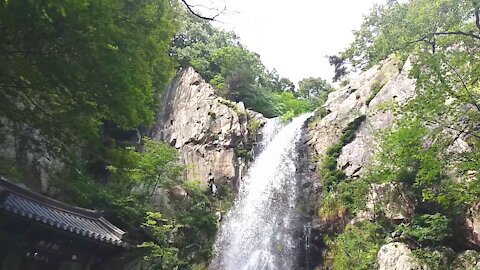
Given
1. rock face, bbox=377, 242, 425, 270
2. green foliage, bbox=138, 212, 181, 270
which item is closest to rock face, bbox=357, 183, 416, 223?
rock face, bbox=377, 242, 425, 270

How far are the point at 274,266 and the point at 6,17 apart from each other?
40.3 feet

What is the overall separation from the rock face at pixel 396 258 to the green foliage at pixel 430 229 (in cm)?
47

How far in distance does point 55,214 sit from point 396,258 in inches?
356

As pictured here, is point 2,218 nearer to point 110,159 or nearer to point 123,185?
point 110,159

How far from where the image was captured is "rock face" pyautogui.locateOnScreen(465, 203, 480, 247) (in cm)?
988

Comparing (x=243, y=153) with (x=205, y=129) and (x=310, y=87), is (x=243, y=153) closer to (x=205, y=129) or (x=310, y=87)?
(x=205, y=129)

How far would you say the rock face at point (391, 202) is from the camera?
1205 cm

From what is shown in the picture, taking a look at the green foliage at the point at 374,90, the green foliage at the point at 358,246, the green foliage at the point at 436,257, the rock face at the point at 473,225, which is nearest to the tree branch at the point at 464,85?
the rock face at the point at 473,225

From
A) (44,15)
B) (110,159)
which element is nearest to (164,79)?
(110,159)

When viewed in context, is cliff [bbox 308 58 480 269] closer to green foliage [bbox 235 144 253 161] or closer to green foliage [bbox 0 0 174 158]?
green foliage [bbox 235 144 253 161]

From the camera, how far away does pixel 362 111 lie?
18.2 m

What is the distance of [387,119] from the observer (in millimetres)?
16000

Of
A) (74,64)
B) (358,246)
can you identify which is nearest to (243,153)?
(358,246)

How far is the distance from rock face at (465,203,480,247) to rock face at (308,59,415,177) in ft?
15.7
